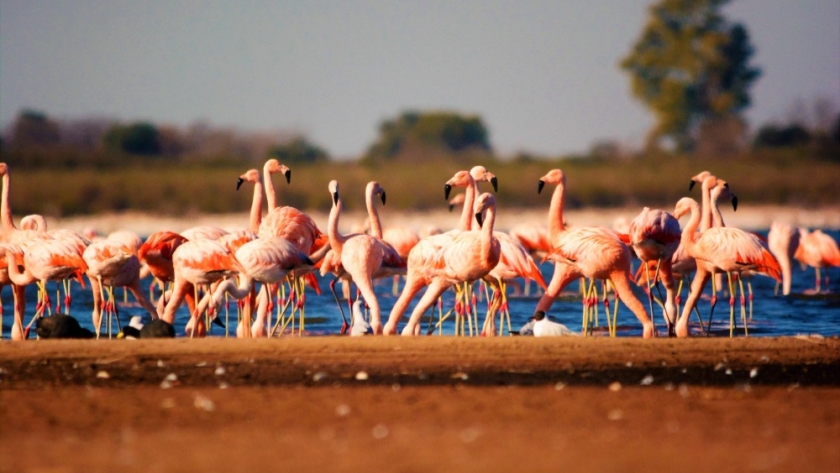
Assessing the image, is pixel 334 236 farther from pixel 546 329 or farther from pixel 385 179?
pixel 385 179

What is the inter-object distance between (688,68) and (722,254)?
48.4 m

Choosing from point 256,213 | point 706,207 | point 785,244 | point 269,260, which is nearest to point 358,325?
point 269,260

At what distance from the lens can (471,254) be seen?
32.1ft

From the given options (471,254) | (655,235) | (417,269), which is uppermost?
(655,235)

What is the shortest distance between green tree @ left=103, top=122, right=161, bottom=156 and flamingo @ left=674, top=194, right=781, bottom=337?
42918mm

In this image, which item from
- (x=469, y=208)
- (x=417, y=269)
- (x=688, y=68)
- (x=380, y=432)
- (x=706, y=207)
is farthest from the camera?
(x=688, y=68)

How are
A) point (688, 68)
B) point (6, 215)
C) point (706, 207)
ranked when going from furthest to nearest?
1. point (688, 68)
2. point (6, 215)
3. point (706, 207)

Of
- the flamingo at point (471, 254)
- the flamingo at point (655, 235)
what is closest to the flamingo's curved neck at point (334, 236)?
the flamingo at point (471, 254)

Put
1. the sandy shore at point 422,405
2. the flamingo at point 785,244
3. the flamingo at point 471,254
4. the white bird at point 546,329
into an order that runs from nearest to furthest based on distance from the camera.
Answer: the sandy shore at point 422,405 → the flamingo at point 471,254 → the white bird at point 546,329 → the flamingo at point 785,244

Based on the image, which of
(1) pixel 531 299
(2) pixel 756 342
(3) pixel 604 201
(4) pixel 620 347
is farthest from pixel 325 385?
(3) pixel 604 201

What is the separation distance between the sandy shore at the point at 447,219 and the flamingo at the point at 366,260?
908 inches

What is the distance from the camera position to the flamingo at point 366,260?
10.5 metres

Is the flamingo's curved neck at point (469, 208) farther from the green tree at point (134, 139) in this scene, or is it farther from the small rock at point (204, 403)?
the green tree at point (134, 139)

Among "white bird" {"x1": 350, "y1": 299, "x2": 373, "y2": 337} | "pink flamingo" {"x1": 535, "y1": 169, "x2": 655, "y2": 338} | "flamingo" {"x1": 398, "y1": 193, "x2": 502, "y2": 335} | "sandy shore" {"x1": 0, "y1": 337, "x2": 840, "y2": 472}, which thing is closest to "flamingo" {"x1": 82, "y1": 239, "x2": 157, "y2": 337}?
"sandy shore" {"x1": 0, "y1": 337, "x2": 840, "y2": 472}
